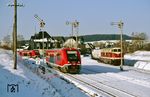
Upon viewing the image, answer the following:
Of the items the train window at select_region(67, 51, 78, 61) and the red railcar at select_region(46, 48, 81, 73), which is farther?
the train window at select_region(67, 51, 78, 61)

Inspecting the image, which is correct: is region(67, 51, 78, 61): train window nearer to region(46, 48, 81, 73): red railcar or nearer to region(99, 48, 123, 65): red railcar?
region(46, 48, 81, 73): red railcar

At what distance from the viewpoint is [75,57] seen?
127 feet

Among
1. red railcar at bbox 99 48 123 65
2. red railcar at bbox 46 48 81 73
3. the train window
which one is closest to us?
red railcar at bbox 46 48 81 73

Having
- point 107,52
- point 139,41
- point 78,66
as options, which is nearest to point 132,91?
point 78,66

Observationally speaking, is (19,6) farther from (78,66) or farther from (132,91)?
(132,91)

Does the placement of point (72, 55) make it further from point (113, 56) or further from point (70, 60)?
point (113, 56)

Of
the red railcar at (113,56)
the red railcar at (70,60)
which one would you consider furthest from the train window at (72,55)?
the red railcar at (113,56)

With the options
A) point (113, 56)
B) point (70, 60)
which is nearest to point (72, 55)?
point (70, 60)

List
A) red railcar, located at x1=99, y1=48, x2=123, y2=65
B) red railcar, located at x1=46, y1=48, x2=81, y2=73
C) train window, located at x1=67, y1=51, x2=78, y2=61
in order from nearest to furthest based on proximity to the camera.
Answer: red railcar, located at x1=46, y1=48, x2=81, y2=73
train window, located at x1=67, y1=51, x2=78, y2=61
red railcar, located at x1=99, y1=48, x2=123, y2=65

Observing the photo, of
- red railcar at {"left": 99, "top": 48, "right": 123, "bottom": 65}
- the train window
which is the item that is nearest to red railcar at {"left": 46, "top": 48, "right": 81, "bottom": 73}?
the train window

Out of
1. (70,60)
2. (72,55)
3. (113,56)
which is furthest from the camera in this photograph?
(113,56)

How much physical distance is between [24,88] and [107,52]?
39969 millimetres

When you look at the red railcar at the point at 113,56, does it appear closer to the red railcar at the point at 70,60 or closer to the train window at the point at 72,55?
the red railcar at the point at 70,60

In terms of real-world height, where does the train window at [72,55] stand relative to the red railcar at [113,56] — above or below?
above
